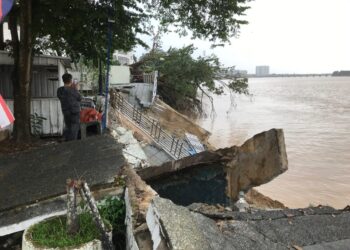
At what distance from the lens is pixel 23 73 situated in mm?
8344

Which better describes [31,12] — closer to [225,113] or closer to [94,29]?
[94,29]

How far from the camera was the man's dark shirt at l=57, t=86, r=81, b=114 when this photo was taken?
27.1ft

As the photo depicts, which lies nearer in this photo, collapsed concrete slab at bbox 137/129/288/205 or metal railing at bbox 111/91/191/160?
collapsed concrete slab at bbox 137/129/288/205

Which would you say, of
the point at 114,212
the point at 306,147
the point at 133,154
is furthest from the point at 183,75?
the point at 114,212

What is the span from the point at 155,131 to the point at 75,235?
10170mm

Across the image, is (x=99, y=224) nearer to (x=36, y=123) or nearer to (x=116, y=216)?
(x=116, y=216)

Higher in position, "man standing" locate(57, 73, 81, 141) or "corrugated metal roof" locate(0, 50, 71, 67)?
"corrugated metal roof" locate(0, 50, 71, 67)

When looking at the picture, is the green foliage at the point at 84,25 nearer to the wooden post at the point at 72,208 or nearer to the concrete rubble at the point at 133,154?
the concrete rubble at the point at 133,154

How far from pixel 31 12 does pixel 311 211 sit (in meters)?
7.15

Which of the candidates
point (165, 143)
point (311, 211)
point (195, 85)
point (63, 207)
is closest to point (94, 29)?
point (165, 143)

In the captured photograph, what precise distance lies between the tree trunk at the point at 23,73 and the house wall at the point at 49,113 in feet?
4.20

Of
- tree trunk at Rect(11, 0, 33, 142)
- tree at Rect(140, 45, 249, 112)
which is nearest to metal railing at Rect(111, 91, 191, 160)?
tree trunk at Rect(11, 0, 33, 142)

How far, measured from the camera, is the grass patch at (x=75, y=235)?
3.38 metres

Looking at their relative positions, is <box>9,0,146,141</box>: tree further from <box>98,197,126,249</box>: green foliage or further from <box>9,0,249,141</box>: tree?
<box>98,197,126,249</box>: green foliage
